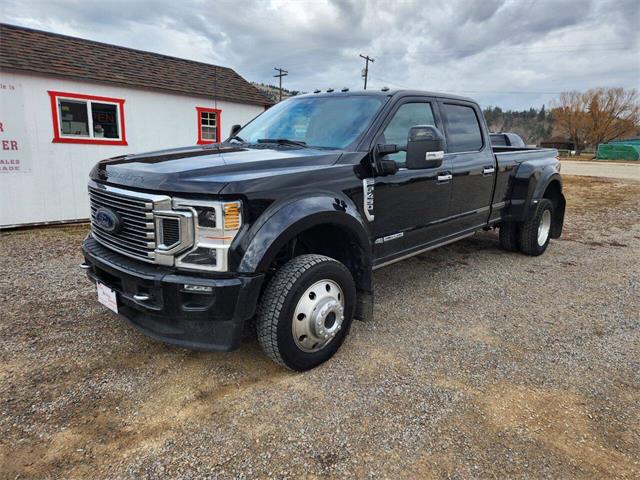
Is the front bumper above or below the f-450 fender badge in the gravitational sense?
below

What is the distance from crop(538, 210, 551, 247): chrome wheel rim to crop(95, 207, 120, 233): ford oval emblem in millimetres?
5413

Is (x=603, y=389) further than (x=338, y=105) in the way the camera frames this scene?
No

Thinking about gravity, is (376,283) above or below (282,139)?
below

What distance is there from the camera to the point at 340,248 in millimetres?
3252

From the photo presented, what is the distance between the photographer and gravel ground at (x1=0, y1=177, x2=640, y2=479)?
208 centimetres

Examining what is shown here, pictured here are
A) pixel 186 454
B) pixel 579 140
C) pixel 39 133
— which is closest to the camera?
pixel 186 454

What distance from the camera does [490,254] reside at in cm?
600

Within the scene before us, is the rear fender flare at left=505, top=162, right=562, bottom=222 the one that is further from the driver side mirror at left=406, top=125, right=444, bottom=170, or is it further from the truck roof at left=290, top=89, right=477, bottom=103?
the driver side mirror at left=406, top=125, right=444, bottom=170

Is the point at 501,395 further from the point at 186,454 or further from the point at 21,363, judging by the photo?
the point at 21,363

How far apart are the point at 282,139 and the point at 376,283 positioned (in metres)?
1.98

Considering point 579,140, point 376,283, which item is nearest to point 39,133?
point 376,283

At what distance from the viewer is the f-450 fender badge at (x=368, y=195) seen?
125 inches

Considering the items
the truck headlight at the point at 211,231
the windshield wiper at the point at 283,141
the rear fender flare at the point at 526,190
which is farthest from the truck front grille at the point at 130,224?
the rear fender flare at the point at 526,190

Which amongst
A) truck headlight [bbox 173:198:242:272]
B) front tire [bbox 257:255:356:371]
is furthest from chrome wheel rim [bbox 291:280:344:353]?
truck headlight [bbox 173:198:242:272]
